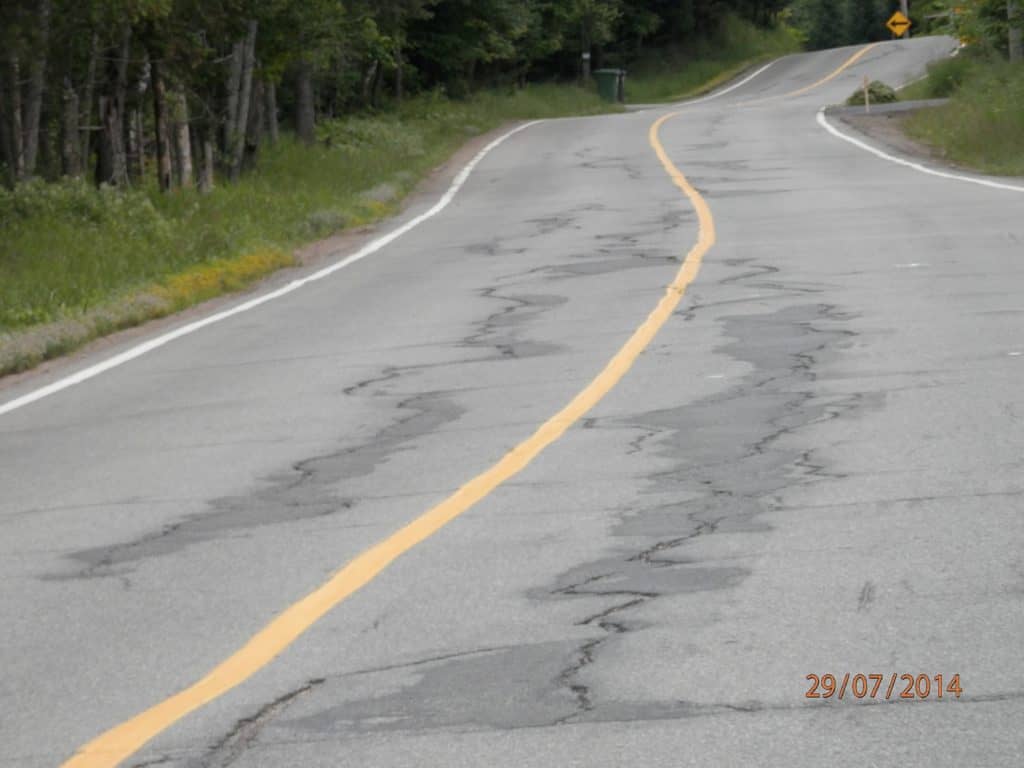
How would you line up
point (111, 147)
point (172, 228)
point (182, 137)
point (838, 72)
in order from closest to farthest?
point (172, 228)
point (111, 147)
point (182, 137)
point (838, 72)

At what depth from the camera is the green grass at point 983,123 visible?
29594 mm

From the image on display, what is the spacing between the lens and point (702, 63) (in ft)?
267

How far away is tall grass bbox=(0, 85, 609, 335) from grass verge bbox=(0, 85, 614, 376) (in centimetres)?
2

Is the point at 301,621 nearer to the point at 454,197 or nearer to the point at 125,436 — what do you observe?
the point at 125,436

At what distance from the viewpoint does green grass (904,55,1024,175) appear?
Result: 1165 inches

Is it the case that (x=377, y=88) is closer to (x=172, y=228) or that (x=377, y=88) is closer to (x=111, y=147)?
(x=111, y=147)

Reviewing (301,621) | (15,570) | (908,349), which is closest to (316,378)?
(908,349)

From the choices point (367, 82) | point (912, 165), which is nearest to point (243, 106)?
point (912, 165)

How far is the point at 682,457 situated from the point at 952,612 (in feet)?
9.62

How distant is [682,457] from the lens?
8.47 metres

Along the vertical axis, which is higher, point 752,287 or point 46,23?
point 46,23

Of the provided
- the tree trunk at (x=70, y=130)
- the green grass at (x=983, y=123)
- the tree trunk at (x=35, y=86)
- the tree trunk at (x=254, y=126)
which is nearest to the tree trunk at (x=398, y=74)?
the tree trunk at (x=254, y=126)

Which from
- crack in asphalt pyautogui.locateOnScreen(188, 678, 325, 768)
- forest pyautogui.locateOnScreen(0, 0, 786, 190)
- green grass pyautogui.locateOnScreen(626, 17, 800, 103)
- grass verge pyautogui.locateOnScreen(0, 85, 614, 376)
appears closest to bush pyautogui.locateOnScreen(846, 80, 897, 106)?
forest pyautogui.locateOnScreen(0, 0, 786, 190)

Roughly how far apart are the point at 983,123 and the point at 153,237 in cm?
1675
